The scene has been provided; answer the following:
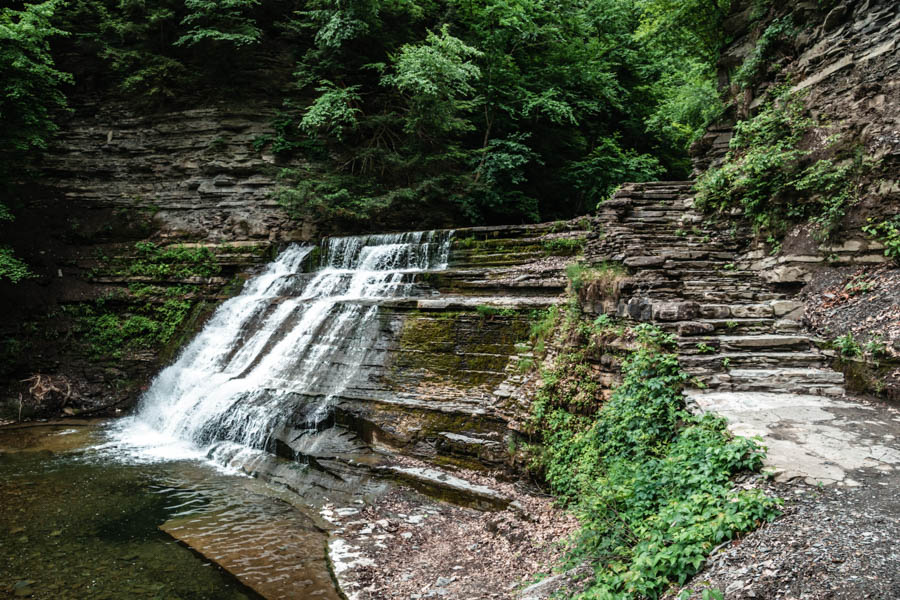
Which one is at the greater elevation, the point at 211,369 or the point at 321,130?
the point at 321,130

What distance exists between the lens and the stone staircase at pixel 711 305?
488 cm

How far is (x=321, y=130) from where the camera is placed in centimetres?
1537

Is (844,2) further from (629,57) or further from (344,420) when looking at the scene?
(629,57)

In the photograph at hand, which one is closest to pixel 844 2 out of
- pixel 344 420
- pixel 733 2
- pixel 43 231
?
pixel 733 2

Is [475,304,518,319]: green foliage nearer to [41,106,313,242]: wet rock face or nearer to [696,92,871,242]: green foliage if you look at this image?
[696,92,871,242]: green foliage

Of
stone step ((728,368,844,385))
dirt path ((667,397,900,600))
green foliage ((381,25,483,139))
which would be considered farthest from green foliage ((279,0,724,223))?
dirt path ((667,397,900,600))

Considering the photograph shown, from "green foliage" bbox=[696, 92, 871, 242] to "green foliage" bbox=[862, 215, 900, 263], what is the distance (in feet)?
1.22

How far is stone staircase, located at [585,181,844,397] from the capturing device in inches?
192

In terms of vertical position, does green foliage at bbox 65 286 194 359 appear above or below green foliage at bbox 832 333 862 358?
below

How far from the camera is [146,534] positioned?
5.38 metres

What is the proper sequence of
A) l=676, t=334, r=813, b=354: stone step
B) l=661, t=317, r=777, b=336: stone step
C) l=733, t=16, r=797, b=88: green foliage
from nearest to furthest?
l=676, t=334, r=813, b=354: stone step → l=661, t=317, r=777, b=336: stone step → l=733, t=16, r=797, b=88: green foliage

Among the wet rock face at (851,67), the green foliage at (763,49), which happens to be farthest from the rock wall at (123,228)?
the wet rock face at (851,67)

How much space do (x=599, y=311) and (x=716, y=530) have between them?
156 inches

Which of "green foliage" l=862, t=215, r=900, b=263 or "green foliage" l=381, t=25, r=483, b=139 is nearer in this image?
"green foliage" l=862, t=215, r=900, b=263
